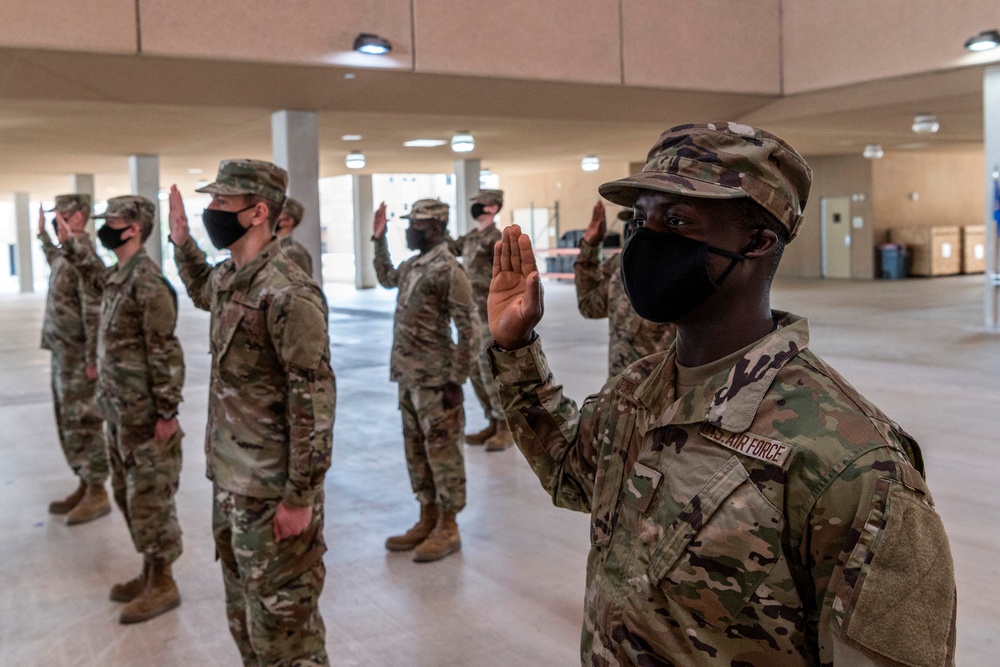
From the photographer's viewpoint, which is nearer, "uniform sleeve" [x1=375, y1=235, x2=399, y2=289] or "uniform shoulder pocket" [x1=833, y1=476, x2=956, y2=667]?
"uniform shoulder pocket" [x1=833, y1=476, x2=956, y2=667]

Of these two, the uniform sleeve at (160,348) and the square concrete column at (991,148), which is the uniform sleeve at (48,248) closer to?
the uniform sleeve at (160,348)

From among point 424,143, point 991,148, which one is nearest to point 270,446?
point 991,148

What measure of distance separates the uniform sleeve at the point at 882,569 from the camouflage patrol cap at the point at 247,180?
2436mm

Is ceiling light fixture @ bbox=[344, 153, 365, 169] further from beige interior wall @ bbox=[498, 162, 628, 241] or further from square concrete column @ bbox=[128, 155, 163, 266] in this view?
beige interior wall @ bbox=[498, 162, 628, 241]

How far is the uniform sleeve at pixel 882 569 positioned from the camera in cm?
117

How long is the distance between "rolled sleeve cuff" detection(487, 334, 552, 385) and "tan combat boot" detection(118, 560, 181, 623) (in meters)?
2.90

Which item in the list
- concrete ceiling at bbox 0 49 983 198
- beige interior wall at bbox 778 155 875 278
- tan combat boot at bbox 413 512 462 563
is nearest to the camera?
tan combat boot at bbox 413 512 462 563

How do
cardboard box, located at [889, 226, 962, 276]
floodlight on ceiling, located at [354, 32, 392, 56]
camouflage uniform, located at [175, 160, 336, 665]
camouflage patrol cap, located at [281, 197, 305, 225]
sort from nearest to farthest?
1. camouflage uniform, located at [175, 160, 336, 665]
2. camouflage patrol cap, located at [281, 197, 305, 225]
3. floodlight on ceiling, located at [354, 32, 392, 56]
4. cardboard box, located at [889, 226, 962, 276]

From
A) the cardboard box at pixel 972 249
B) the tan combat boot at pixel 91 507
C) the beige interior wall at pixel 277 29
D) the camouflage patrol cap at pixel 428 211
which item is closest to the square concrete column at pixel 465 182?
the beige interior wall at pixel 277 29

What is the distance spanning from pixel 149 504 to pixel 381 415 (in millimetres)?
4264

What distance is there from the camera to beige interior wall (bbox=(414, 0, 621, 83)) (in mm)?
9984

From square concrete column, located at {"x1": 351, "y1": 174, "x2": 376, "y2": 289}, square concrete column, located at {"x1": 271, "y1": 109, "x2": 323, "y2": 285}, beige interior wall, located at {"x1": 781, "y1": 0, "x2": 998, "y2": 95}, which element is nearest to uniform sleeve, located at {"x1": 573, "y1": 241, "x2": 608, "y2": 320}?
square concrete column, located at {"x1": 271, "y1": 109, "x2": 323, "y2": 285}

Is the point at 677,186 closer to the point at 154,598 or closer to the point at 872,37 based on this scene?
the point at 154,598

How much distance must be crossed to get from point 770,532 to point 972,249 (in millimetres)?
25139
